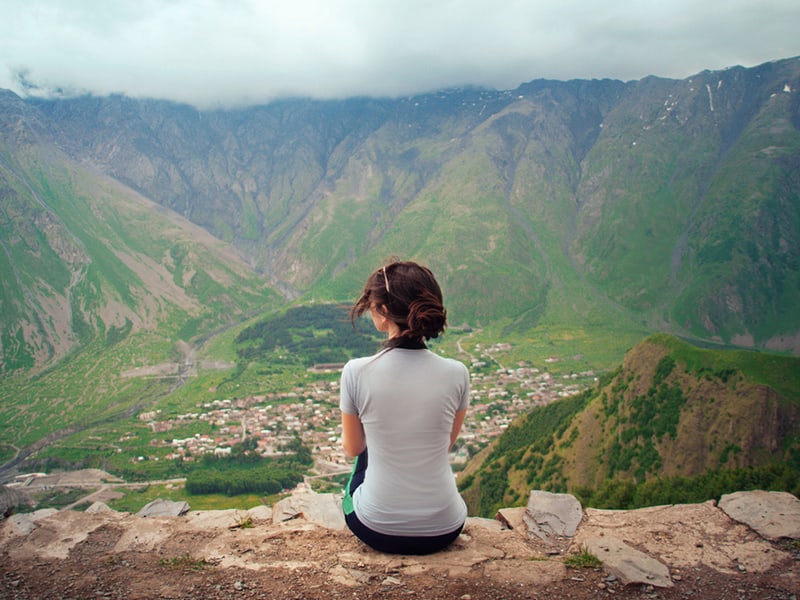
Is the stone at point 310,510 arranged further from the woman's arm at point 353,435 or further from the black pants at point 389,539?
the woman's arm at point 353,435

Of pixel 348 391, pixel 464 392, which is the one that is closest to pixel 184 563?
pixel 348 391

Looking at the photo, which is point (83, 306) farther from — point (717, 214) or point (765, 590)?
point (717, 214)

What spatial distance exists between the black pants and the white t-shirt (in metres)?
0.11

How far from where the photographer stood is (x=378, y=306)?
4.53 metres

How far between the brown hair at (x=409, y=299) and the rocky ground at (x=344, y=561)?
230 centimetres

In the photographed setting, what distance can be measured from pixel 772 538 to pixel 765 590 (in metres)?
1.54

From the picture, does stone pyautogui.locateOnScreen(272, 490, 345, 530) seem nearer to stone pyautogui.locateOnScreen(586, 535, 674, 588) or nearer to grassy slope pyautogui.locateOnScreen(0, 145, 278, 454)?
stone pyautogui.locateOnScreen(586, 535, 674, 588)

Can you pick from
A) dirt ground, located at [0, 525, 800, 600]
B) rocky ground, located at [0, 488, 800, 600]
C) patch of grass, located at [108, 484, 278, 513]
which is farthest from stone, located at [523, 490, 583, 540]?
patch of grass, located at [108, 484, 278, 513]

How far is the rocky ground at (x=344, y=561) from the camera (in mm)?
4824

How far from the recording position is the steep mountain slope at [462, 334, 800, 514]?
2395cm

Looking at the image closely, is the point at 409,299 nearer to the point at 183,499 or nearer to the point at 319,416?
the point at 183,499

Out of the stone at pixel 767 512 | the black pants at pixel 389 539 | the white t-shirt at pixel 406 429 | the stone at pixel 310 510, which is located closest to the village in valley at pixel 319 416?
the stone at pixel 310 510

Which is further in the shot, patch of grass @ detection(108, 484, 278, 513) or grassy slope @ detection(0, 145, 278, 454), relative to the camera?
grassy slope @ detection(0, 145, 278, 454)

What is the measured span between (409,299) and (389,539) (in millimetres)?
2341
